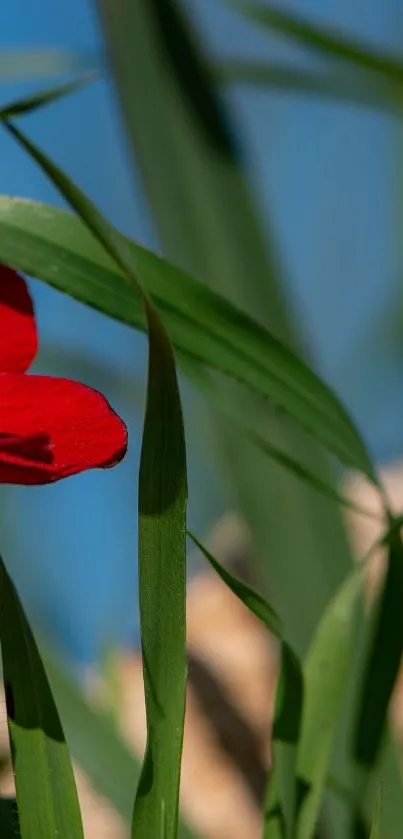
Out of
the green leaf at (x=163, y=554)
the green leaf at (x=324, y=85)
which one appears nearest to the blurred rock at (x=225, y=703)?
the green leaf at (x=324, y=85)

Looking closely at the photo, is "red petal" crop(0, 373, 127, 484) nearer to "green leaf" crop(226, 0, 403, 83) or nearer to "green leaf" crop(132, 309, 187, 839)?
"green leaf" crop(132, 309, 187, 839)

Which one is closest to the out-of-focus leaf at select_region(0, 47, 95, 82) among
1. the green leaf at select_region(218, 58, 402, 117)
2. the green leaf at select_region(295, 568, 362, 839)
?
the green leaf at select_region(218, 58, 402, 117)

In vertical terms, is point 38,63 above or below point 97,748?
above

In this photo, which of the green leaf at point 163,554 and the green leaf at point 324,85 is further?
the green leaf at point 324,85

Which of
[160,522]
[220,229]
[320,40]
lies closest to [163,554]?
[160,522]

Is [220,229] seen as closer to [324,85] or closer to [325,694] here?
[324,85]

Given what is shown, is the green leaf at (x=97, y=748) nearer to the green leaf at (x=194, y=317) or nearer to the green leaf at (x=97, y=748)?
the green leaf at (x=97, y=748)
